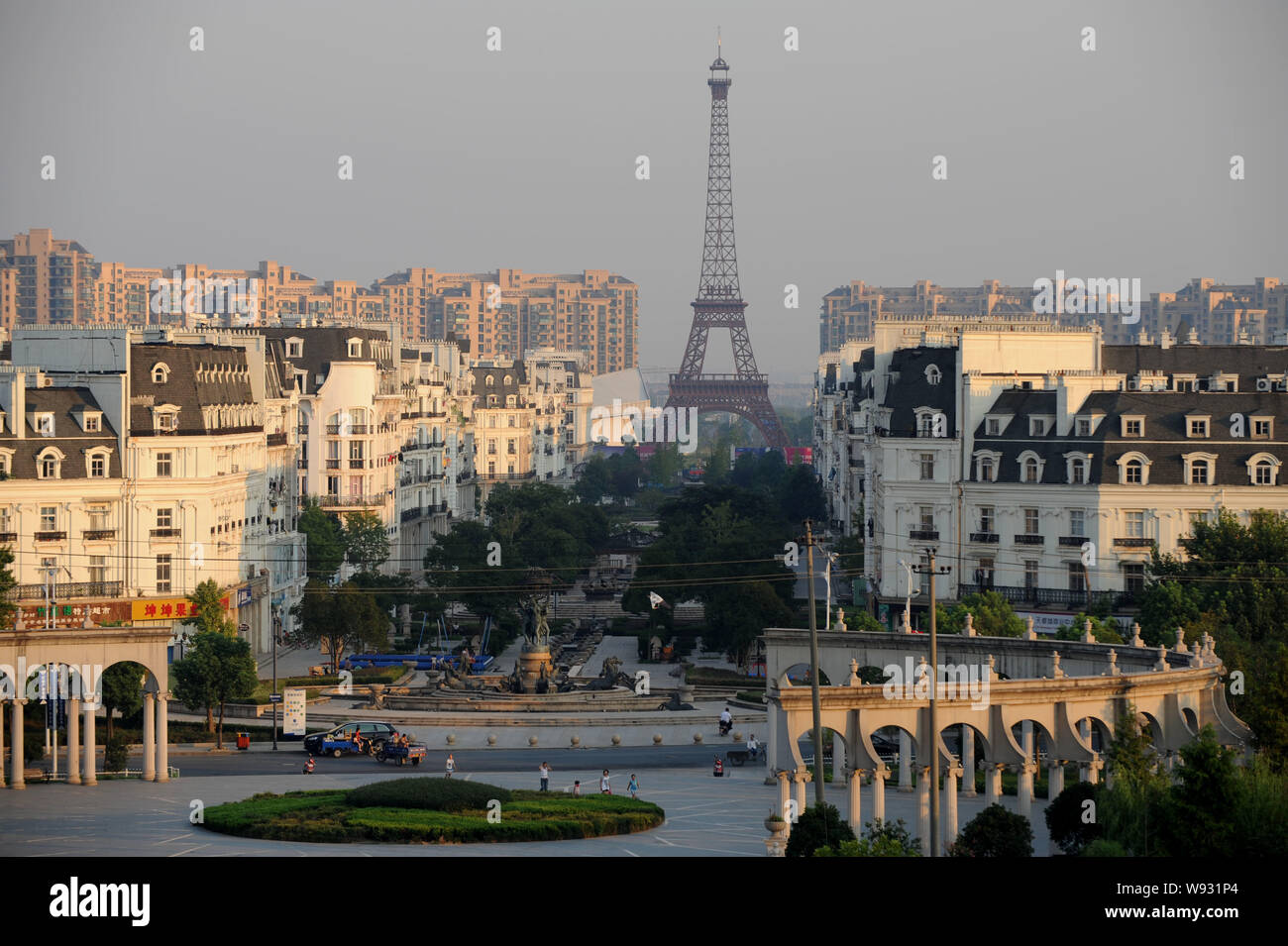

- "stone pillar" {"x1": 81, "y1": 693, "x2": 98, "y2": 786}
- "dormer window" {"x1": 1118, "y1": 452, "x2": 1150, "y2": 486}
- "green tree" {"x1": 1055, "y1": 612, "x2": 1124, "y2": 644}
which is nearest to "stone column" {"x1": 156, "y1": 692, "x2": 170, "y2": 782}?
"stone pillar" {"x1": 81, "y1": 693, "x2": 98, "y2": 786}

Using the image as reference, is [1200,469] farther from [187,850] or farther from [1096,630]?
[187,850]

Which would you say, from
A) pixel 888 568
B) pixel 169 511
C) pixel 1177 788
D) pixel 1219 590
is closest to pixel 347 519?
pixel 169 511

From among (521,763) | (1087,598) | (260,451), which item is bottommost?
(521,763)

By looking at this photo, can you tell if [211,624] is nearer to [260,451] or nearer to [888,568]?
[260,451]

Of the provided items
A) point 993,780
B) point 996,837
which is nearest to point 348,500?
point 993,780

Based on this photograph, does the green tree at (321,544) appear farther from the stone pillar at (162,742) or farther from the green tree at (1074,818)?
the green tree at (1074,818)

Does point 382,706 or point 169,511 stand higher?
point 169,511
